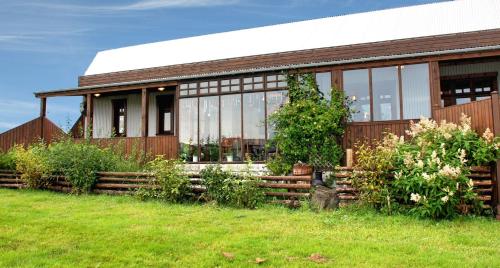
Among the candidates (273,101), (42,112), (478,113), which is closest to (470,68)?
(478,113)

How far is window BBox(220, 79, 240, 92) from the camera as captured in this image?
14541 millimetres

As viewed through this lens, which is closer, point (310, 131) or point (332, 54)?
point (310, 131)

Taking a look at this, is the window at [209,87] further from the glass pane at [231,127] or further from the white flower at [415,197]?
the white flower at [415,197]

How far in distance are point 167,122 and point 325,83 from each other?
849 cm

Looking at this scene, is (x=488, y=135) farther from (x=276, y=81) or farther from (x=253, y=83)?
(x=253, y=83)

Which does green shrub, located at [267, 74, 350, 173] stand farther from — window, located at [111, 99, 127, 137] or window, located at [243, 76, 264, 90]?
window, located at [111, 99, 127, 137]

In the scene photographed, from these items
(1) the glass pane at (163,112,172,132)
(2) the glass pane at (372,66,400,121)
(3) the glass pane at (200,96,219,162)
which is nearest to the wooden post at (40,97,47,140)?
(1) the glass pane at (163,112,172,132)

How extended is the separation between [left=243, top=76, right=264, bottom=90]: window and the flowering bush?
5.95 metres

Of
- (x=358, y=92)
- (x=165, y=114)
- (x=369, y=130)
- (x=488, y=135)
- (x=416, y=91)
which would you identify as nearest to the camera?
(x=488, y=135)

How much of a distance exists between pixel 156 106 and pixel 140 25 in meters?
5.13

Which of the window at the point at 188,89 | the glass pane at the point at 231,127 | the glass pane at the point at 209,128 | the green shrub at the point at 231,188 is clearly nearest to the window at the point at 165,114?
the window at the point at 188,89

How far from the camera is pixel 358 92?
1290 centimetres

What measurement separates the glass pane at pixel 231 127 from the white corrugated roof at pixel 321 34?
4046mm

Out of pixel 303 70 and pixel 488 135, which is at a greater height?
pixel 303 70
